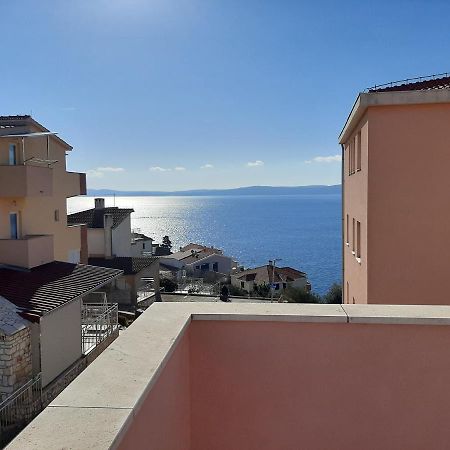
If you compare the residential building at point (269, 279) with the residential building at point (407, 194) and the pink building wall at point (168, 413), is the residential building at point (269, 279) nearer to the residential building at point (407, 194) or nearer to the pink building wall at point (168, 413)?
the residential building at point (407, 194)

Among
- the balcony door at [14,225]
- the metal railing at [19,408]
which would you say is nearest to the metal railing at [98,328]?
the metal railing at [19,408]

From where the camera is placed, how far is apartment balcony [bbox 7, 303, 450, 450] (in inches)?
118

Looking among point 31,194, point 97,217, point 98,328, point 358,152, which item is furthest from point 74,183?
point 358,152

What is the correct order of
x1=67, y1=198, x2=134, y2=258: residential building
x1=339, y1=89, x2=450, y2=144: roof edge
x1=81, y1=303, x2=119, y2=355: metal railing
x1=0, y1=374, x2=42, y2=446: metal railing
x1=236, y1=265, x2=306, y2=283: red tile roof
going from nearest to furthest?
x1=339, y1=89, x2=450, y2=144: roof edge → x1=0, y1=374, x2=42, y2=446: metal railing → x1=81, y1=303, x2=119, y2=355: metal railing → x1=67, y1=198, x2=134, y2=258: residential building → x1=236, y1=265, x2=306, y2=283: red tile roof

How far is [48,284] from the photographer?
14180mm

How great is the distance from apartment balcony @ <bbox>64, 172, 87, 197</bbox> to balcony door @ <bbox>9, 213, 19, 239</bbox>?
401 centimetres

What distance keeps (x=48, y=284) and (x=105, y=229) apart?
17.9 m

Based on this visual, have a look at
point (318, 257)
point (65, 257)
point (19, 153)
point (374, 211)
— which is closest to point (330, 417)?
point (374, 211)

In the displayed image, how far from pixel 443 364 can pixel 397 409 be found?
0.41m

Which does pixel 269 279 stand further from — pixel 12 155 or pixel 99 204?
pixel 12 155

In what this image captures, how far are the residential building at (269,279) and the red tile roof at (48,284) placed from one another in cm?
3338

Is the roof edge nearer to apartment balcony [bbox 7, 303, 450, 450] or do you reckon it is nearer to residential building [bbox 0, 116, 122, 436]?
apartment balcony [bbox 7, 303, 450, 450]

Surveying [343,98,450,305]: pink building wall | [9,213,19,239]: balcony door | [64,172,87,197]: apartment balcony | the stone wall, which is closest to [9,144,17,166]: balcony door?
[9,213,19,239]: balcony door

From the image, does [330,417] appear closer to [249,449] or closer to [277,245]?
[249,449]
